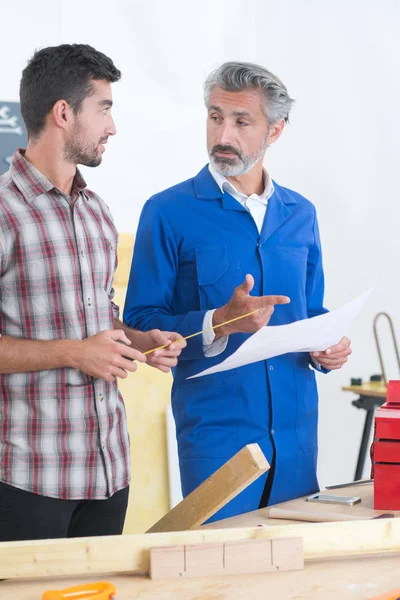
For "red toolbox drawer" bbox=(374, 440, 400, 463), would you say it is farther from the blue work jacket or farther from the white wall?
the white wall

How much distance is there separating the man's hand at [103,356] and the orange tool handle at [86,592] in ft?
1.95

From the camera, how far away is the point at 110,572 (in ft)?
4.59

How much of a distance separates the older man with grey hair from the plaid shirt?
0.27 meters

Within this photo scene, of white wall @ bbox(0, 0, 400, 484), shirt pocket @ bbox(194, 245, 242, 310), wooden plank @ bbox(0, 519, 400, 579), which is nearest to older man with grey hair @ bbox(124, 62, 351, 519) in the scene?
shirt pocket @ bbox(194, 245, 242, 310)

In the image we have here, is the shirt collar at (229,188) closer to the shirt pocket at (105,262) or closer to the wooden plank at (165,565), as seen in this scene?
the shirt pocket at (105,262)

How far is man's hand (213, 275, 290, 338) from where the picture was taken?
1921 mm

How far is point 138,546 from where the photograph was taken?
1.40 m

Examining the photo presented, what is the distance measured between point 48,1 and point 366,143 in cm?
190

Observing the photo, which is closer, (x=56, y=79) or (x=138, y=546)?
(x=138, y=546)

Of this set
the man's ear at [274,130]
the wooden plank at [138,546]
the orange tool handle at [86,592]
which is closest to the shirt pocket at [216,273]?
the man's ear at [274,130]

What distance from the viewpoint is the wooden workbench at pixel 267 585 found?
1320mm

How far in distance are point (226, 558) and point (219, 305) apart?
93cm

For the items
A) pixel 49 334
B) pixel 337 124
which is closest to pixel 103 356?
pixel 49 334

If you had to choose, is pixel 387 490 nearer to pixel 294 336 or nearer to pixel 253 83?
pixel 294 336
